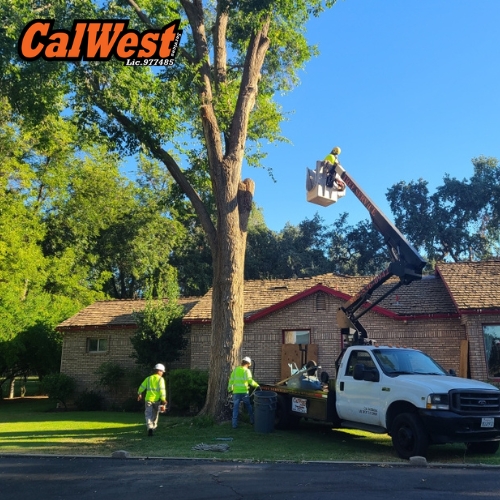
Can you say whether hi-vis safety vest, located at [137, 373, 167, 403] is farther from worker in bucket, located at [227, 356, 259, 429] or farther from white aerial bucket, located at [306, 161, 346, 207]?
white aerial bucket, located at [306, 161, 346, 207]

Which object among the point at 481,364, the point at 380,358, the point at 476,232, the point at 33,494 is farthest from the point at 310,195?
the point at 476,232

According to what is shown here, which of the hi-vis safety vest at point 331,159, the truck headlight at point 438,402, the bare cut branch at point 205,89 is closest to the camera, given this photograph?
the truck headlight at point 438,402

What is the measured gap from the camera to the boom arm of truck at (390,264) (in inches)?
462

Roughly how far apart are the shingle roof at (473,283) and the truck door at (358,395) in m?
8.04

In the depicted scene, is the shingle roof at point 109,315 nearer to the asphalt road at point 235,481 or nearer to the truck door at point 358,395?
the truck door at point 358,395

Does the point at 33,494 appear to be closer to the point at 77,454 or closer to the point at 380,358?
the point at 77,454

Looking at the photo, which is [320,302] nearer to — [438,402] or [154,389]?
[154,389]

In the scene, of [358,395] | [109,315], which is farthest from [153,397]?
[109,315]


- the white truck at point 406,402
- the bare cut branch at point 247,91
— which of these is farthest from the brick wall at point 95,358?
the white truck at point 406,402

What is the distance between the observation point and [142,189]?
127 feet

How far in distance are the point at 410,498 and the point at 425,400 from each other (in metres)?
3.05

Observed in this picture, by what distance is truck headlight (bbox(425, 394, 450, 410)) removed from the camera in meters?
9.34

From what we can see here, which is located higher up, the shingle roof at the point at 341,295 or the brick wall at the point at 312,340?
the shingle roof at the point at 341,295

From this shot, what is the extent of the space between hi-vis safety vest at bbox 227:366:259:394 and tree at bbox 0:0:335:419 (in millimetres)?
629
